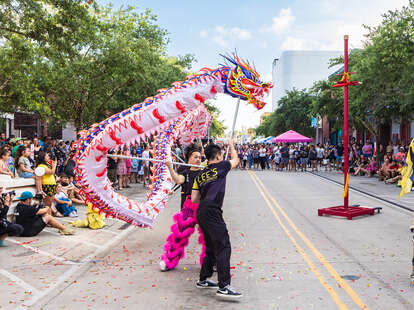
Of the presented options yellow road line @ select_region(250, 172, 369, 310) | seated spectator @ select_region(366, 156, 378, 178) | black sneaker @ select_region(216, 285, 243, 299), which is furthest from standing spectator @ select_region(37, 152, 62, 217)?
seated spectator @ select_region(366, 156, 378, 178)

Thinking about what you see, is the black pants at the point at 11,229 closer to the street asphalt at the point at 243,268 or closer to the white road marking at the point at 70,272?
the street asphalt at the point at 243,268

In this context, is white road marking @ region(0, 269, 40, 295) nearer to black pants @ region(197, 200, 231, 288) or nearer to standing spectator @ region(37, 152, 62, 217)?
black pants @ region(197, 200, 231, 288)

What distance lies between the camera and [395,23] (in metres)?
17.3

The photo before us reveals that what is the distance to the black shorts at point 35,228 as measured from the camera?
8.47 metres

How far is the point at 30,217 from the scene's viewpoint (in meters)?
8.46

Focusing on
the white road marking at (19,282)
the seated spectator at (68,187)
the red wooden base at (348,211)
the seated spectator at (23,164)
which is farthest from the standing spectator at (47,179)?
the red wooden base at (348,211)

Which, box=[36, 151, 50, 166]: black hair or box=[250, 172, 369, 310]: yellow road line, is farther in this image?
box=[36, 151, 50, 166]: black hair

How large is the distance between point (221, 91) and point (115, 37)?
15.1m

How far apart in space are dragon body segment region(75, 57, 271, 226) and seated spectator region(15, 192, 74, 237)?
194 cm

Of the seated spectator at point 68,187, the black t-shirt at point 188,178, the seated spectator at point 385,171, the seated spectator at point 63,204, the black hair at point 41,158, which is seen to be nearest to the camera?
the black t-shirt at point 188,178

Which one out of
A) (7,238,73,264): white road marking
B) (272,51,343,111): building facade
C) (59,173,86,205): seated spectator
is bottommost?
(7,238,73,264): white road marking

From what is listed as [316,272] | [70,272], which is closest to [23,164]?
[70,272]

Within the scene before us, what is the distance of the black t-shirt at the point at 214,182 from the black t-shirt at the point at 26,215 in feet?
15.3

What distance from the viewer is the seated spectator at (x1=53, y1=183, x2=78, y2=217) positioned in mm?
10817
